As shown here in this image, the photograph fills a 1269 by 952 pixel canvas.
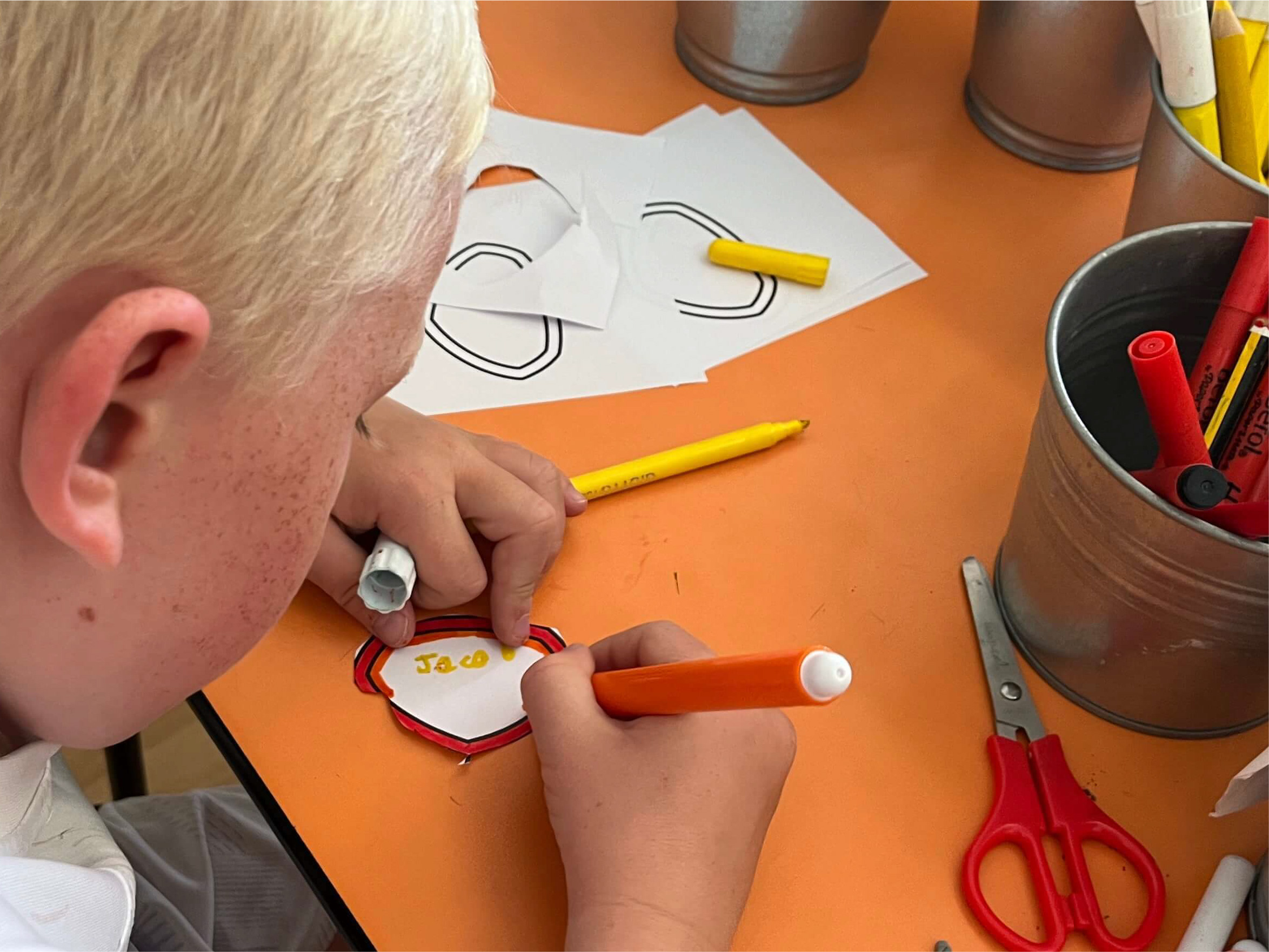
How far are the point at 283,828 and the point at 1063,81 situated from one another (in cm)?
65

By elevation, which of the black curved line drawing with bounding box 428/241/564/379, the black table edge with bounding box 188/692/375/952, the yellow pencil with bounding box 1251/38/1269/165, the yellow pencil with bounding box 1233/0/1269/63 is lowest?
the black table edge with bounding box 188/692/375/952

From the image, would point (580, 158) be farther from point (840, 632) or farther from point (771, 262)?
point (840, 632)

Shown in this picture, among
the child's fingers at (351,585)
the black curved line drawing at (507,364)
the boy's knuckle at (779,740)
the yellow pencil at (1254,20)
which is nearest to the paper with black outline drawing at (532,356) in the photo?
the black curved line drawing at (507,364)

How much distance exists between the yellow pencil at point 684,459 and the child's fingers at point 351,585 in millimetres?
111

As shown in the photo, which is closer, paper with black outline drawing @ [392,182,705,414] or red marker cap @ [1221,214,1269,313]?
red marker cap @ [1221,214,1269,313]

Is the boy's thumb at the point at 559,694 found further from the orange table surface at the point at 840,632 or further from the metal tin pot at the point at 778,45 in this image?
the metal tin pot at the point at 778,45

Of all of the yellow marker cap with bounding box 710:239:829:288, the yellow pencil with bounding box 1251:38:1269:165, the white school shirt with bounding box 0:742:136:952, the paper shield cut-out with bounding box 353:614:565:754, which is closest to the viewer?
the white school shirt with bounding box 0:742:136:952

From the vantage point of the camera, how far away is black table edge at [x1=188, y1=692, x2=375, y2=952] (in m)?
0.46

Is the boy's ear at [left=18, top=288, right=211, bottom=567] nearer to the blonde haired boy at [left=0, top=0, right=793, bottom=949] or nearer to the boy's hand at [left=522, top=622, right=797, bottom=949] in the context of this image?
the blonde haired boy at [left=0, top=0, right=793, bottom=949]

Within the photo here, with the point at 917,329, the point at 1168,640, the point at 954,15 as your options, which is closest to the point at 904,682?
the point at 1168,640

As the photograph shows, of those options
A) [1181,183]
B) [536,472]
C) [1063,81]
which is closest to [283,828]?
[536,472]

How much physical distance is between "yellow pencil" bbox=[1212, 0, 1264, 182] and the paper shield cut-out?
42cm

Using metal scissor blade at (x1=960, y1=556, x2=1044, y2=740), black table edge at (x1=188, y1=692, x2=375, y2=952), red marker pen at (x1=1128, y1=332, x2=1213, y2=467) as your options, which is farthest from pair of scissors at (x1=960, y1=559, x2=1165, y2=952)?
black table edge at (x1=188, y1=692, x2=375, y2=952)

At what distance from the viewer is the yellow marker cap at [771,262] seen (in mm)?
708
